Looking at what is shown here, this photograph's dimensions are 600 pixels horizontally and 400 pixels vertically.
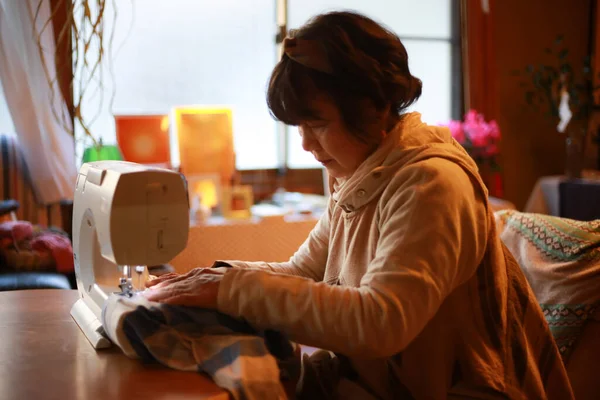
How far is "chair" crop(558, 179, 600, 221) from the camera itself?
389 centimetres

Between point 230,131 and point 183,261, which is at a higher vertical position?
point 230,131

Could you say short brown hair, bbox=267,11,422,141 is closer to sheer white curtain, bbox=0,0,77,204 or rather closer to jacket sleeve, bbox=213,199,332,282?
jacket sleeve, bbox=213,199,332,282

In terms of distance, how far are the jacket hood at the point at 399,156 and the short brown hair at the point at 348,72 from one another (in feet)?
0.17

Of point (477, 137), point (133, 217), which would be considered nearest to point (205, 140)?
point (477, 137)

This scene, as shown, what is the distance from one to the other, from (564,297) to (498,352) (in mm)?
431

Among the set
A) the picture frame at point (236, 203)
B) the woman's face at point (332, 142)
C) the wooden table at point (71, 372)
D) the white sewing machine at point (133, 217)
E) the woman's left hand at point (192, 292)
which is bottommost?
the picture frame at point (236, 203)

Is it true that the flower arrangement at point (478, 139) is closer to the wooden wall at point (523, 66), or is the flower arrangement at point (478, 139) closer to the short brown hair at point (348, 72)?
the wooden wall at point (523, 66)

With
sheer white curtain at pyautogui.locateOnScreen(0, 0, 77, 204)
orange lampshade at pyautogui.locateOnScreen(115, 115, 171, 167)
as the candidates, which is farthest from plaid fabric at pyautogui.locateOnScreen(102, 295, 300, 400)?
sheer white curtain at pyautogui.locateOnScreen(0, 0, 77, 204)

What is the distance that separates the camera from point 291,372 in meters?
1.09

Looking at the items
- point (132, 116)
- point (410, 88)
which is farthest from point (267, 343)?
point (132, 116)

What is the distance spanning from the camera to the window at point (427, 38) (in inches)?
179

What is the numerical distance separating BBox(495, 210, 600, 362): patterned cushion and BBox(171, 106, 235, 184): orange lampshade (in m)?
2.09

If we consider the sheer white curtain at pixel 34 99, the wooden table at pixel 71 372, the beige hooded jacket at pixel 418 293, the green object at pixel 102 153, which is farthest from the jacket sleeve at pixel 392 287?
the sheer white curtain at pixel 34 99

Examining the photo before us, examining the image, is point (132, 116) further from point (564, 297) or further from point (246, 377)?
point (246, 377)
